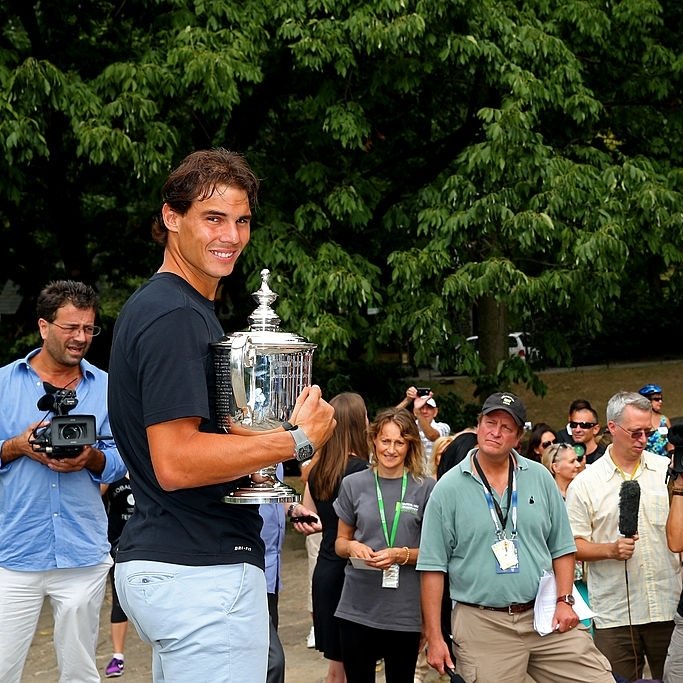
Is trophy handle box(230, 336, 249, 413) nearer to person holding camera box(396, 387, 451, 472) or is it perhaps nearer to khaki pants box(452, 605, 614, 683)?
khaki pants box(452, 605, 614, 683)

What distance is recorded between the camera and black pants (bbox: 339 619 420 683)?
6.90 metres

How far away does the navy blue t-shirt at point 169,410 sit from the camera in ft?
9.64

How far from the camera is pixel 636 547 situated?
22.6ft

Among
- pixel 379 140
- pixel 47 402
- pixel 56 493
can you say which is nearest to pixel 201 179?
pixel 47 402

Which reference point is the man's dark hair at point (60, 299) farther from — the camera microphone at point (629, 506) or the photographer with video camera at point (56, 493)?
the camera microphone at point (629, 506)

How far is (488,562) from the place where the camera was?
237 inches

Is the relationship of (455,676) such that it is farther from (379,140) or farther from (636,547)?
(379,140)

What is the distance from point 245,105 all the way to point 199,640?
37.2 ft

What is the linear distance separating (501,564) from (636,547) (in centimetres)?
128

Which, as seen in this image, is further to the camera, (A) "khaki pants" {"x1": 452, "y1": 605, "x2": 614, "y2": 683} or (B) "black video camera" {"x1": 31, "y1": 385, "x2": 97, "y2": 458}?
(A) "khaki pants" {"x1": 452, "y1": 605, "x2": 614, "y2": 683}

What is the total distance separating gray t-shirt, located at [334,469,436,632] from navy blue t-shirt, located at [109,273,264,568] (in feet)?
12.4

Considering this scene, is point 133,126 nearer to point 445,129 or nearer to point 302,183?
point 302,183

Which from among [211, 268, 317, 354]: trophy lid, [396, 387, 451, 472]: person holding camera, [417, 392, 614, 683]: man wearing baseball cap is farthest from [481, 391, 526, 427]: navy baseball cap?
[396, 387, 451, 472]: person holding camera

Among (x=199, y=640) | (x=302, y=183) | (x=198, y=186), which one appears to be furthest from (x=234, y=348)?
(x=302, y=183)
